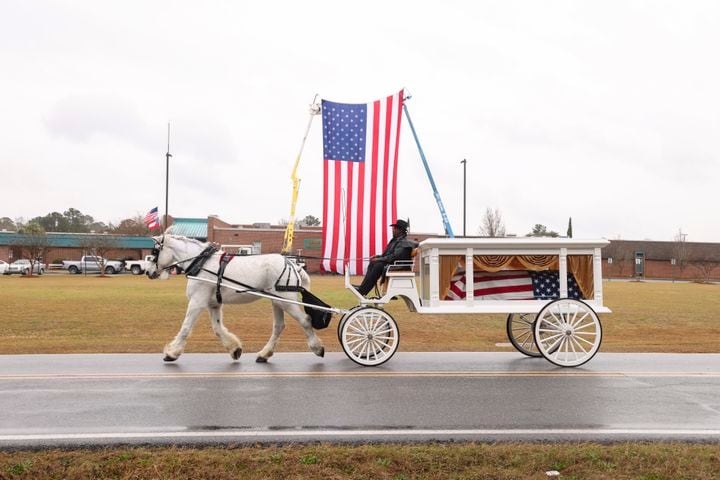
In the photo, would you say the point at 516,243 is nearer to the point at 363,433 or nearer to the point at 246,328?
the point at 363,433

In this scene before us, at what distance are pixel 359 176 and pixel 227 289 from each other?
11.6 ft

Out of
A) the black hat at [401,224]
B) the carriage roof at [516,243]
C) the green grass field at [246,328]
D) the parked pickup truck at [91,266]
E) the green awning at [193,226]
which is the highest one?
the green awning at [193,226]

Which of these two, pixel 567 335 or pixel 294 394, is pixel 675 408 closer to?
pixel 567 335

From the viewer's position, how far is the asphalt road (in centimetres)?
513

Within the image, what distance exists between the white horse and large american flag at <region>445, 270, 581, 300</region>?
2.48 metres

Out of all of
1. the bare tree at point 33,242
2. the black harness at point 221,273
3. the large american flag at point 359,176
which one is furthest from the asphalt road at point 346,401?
the bare tree at point 33,242

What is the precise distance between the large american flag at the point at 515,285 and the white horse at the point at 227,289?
8.13 feet

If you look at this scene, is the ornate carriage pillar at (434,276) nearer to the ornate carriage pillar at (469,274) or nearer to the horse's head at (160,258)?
the ornate carriage pillar at (469,274)

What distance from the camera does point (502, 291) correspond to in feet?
30.4

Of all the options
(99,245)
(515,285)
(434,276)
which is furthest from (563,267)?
(99,245)

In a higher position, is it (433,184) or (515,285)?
(433,184)

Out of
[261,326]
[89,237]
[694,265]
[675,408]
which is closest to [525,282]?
[675,408]

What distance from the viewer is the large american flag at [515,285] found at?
9.21 metres

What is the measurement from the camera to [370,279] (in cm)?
927
